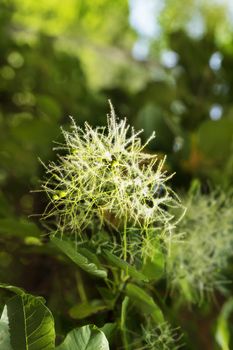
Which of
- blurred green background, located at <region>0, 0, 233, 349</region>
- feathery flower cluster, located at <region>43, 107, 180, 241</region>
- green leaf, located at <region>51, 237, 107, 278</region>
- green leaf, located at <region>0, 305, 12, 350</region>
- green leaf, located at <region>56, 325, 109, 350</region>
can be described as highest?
blurred green background, located at <region>0, 0, 233, 349</region>

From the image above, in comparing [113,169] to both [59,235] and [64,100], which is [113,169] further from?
[64,100]

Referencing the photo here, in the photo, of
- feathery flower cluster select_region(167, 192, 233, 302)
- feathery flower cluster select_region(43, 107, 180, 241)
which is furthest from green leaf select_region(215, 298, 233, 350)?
feathery flower cluster select_region(43, 107, 180, 241)

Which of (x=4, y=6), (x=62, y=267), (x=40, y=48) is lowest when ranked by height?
(x=62, y=267)

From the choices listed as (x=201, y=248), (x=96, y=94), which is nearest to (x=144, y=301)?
(x=201, y=248)

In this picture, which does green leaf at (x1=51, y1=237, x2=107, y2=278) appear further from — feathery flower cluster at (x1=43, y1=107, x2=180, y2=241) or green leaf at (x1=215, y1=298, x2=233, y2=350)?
green leaf at (x1=215, y1=298, x2=233, y2=350)

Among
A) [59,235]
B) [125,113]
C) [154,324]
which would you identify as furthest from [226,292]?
[125,113]

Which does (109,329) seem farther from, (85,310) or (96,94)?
(96,94)
